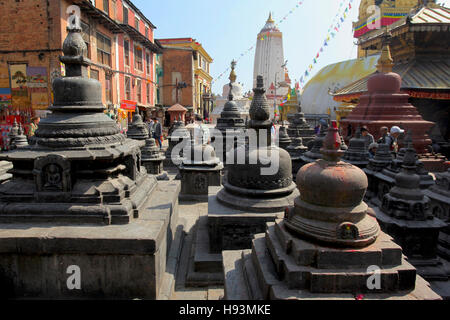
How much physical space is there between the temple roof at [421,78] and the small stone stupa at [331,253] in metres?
10.9

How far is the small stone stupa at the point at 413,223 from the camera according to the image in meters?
4.34

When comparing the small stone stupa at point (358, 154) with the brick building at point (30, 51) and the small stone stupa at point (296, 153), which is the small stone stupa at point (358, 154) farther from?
the brick building at point (30, 51)

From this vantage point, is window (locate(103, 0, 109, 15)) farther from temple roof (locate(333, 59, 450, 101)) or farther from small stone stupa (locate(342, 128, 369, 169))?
small stone stupa (locate(342, 128, 369, 169))

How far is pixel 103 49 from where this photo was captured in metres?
17.7

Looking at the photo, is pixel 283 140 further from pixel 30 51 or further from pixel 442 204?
pixel 30 51

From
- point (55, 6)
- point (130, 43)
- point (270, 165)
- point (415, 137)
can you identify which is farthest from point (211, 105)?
point (270, 165)

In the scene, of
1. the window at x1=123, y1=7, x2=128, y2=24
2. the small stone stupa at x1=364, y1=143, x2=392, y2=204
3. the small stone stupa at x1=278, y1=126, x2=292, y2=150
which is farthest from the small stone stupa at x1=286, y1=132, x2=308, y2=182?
the window at x1=123, y1=7, x2=128, y2=24

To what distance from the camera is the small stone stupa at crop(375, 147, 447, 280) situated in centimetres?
434

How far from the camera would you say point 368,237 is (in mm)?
2711

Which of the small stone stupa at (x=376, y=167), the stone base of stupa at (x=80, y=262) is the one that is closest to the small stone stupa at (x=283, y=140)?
the small stone stupa at (x=376, y=167)

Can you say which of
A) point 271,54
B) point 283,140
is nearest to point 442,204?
point 283,140
